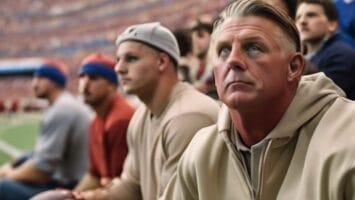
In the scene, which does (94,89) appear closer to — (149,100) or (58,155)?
(58,155)

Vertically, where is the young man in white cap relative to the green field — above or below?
above

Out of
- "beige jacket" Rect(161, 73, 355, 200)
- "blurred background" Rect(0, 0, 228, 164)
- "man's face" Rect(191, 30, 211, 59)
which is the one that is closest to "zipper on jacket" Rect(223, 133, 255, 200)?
"beige jacket" Rect(161, 73, 355, 200)

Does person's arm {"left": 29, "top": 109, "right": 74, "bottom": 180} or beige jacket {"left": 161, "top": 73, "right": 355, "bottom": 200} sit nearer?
beige jacket {"left": 161, "top": 73, "right": 355, "bottom": 200}

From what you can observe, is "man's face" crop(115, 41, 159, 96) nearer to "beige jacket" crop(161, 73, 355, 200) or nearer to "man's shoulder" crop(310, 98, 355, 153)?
"beige jacket" crop(161, 73, 355, 200)

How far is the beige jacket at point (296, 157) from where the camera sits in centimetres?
142

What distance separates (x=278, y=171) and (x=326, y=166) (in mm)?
143

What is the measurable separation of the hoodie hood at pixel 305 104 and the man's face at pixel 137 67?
1306 mm

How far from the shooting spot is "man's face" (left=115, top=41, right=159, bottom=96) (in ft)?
9.30

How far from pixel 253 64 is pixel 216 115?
41.7 inches

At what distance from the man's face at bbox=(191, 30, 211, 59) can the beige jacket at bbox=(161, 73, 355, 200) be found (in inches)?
109

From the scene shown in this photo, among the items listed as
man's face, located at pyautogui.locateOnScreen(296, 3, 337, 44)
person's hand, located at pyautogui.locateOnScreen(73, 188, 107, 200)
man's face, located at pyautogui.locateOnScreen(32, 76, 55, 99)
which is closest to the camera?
person's hand, located at pyautogui.locateOnScreen(73, 188, 107, 200)

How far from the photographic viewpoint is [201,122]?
99.0 inches

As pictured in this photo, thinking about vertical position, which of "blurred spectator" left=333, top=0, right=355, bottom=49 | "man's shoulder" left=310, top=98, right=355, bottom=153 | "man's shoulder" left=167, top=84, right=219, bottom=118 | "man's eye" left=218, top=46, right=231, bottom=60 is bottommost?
"blurred spectator" left=333, top=0, right=355, bottom=49

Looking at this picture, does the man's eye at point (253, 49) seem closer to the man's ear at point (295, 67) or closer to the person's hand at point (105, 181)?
the man's ear at point (295, 67)
